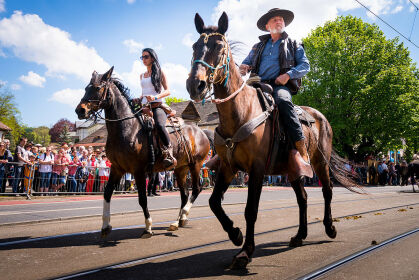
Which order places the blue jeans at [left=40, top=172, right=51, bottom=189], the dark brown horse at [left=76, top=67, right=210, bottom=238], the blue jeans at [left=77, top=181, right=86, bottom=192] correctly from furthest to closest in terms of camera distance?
the blue jeans at [left=77, top=181, right=86, bottom=192]
the blue jeans at [left=40, top=172, right=51, bottom=189]
the dark brown horse at [left=76, top=67, right=210, bottom=238]

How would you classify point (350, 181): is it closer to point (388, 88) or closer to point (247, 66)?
point (247, 66)

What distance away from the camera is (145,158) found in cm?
593

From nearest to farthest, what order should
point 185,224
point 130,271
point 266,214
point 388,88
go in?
point 130,271 < point 185,224 < point 266,214 < point 388,88

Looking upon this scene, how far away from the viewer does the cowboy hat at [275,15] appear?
4.80 metres

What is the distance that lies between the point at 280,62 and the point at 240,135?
1589mm

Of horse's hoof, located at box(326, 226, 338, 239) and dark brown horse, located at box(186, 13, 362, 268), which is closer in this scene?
dark brown horse, located at box(186, 13, 362, 268)

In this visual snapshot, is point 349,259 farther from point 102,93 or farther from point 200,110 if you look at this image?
point 200,110

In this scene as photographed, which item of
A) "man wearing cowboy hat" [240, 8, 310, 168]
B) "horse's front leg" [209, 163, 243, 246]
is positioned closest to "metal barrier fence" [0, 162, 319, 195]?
"man wearing cowboy hat" [240, 8, 310, 168]

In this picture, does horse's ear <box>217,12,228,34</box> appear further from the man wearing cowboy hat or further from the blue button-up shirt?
the blue button-up shirt

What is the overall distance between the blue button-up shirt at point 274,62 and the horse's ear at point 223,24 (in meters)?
1.30

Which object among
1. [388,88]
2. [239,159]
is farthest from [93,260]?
[388,88]

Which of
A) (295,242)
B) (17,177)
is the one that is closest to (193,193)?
(295,242)

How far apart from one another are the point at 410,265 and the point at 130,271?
3159 millimetres

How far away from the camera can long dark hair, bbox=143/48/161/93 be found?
635 centimetres
